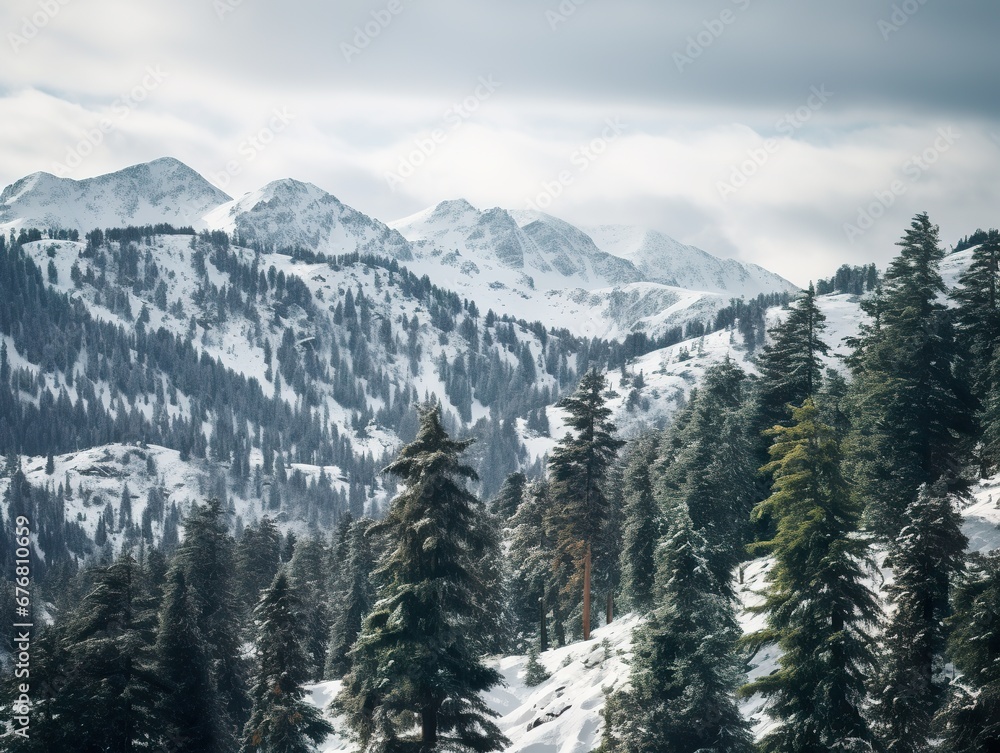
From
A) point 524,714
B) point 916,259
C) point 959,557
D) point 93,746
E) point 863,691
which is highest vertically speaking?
point 916,259

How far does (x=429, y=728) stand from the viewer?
24.0 m

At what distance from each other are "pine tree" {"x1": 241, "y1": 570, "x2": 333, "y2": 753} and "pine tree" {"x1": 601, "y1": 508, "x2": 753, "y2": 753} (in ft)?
34.0

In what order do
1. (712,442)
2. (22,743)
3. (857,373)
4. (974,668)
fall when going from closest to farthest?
(974,668), (22,743), (712,442), (857,373)

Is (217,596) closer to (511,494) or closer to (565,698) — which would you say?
(565,698)

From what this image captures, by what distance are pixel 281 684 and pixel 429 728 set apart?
735 cm

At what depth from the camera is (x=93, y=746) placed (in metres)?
26.3

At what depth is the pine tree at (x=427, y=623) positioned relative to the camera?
23531mm

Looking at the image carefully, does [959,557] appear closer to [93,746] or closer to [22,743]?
[93,746]

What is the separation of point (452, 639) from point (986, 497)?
26.2 m

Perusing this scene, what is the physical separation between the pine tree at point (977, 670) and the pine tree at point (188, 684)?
26139 millimetres

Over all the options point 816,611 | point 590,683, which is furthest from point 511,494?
Result: point 816,611

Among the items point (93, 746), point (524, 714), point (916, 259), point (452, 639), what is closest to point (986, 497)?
point (916, 259)

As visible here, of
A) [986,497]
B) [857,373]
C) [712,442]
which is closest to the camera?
[986,497]

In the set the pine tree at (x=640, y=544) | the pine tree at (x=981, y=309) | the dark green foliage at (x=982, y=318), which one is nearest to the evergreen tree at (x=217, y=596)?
the pine tree at (x=640, y=544)
